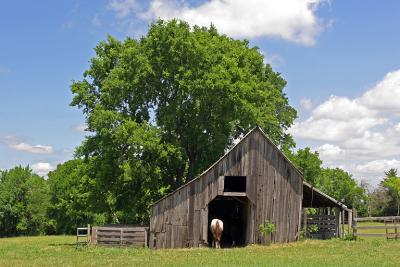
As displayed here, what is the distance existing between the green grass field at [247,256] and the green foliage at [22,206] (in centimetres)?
5230

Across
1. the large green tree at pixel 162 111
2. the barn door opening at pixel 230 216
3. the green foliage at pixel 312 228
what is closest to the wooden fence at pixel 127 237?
the large green tree at pixel 162 111

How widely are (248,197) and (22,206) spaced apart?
56.5 metres

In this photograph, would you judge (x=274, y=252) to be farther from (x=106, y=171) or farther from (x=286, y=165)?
(x=106, y=171)

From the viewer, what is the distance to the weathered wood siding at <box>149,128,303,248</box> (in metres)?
32.0

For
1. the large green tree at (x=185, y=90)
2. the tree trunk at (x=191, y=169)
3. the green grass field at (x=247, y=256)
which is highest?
the large green tree at (x=185, y=90)

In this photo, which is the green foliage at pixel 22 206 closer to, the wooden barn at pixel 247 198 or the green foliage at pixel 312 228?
the wooden barn at pixel 247 198

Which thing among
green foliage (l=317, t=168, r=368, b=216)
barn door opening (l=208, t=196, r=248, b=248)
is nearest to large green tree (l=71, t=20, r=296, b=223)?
barn door opening (l=208, t=196, r=248, b=248)

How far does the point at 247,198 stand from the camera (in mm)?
32844

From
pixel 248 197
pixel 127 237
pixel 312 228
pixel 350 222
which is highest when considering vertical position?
pixel 248 197

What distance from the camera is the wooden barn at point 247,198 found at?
32.0m

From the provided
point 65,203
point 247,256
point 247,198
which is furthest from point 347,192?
point 247,256

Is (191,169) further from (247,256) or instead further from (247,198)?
(247,256)

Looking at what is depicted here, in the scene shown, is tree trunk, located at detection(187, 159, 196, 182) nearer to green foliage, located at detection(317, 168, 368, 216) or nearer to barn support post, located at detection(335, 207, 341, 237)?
barn support post, located at detection(335, 207, 341, 237)

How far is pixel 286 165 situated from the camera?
3272 cm
